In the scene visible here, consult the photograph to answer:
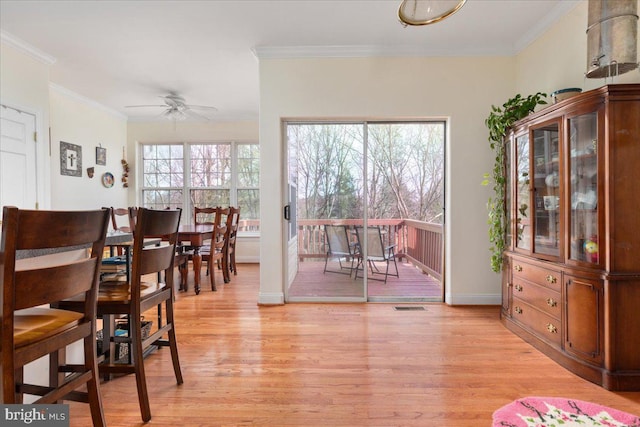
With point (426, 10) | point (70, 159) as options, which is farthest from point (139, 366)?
point (70, 159)

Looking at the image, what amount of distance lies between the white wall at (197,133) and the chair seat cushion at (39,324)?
488cm

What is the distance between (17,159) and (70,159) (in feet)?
4.83

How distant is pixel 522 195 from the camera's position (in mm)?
2785

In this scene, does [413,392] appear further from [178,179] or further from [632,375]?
[178,179]

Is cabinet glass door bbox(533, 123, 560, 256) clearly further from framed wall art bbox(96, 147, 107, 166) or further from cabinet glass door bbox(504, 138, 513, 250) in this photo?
framed wall art bbox(96, 147, 107, 166)

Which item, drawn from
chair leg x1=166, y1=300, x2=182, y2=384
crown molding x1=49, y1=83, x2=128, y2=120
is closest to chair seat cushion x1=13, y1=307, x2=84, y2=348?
chair leg x1=166, y1=300, x2=182, y2=384

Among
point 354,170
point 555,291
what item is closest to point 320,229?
point 354,170

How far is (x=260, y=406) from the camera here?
1.77 metres

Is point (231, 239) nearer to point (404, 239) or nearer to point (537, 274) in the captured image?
point (404, 239)

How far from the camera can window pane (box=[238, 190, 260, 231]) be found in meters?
6.28

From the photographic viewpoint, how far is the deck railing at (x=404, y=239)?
149 inches

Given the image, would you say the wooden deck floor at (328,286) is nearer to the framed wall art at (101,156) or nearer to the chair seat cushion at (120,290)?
the chair seat cushion at (120,290)

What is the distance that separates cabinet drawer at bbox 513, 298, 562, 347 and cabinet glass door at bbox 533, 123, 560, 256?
0.47m

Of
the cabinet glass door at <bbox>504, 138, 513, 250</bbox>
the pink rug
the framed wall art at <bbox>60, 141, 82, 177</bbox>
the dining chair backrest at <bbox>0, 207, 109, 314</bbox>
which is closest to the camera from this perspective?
the dining chair backrest at <bbox>0, 207, 109, 314</bbox>
